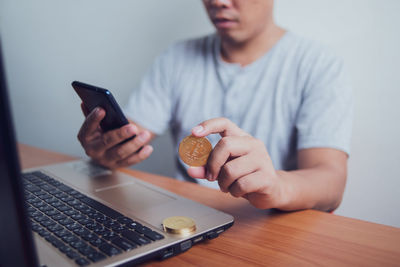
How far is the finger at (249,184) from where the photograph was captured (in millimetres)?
523

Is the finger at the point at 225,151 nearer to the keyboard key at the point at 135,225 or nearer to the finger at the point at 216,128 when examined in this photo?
the finger at the point at 216,128

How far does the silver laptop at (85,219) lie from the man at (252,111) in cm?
9

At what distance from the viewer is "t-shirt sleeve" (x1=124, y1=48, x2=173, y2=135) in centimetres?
115

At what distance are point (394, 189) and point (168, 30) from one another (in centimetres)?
108

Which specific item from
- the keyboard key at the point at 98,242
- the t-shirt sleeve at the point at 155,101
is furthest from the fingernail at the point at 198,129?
the t-shirt sleeve at the point at 155,101

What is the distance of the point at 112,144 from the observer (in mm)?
735

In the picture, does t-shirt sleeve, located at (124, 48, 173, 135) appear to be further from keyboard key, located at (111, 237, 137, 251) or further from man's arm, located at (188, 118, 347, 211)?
keyboard key, located at (111, 237, 137, 251)

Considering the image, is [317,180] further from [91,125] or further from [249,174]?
[91,125]

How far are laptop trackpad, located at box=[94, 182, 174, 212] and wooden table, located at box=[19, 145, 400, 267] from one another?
12cm

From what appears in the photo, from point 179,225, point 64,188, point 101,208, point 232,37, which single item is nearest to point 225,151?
point 179,225

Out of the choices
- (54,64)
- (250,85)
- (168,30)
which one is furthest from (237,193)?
(54,64)

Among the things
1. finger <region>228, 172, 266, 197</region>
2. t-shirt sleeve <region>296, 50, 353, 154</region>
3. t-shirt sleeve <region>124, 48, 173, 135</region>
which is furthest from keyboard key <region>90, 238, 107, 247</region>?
t-shirt sleeve <region>124, 48, 173, 135</region>

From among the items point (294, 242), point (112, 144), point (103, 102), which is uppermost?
point (103, 102)

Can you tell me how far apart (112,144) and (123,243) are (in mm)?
339
